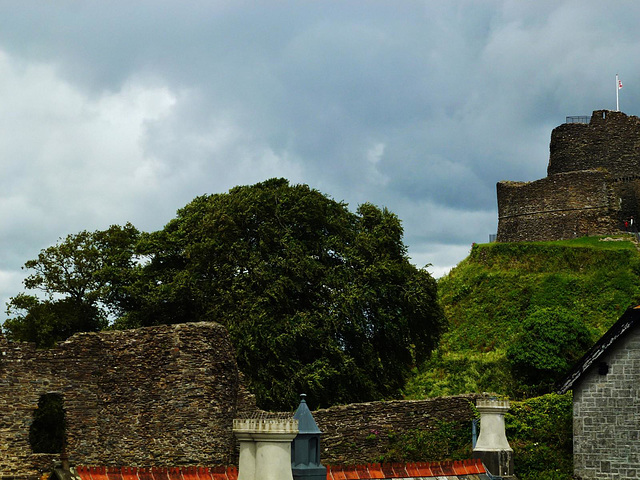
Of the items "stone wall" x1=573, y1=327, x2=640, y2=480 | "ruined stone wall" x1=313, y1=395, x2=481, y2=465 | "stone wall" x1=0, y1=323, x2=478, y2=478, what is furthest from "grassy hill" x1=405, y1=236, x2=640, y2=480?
"stone wall" x1=0, y1=323, x2=478, y2=478

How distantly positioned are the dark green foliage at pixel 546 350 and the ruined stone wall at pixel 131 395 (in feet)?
63.5

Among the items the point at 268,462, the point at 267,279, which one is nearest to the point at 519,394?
the point at 267,279

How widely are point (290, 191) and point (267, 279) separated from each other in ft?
14.2

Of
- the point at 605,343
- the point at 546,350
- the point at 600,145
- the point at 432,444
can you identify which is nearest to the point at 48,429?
the point at 432,444

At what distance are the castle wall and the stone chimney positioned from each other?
5594cm

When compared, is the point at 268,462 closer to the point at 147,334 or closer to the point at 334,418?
the point at 147,334

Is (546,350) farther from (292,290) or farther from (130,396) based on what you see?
(130,396)

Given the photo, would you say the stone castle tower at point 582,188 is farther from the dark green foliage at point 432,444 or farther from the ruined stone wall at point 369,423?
the ruined stone wall at point 369,423

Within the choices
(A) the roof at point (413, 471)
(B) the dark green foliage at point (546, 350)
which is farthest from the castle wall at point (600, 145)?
(A) the roof at point (413, 471)

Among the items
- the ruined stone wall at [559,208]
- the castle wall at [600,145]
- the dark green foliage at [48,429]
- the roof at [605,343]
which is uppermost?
the castle wall at [600,145]

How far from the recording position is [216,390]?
60.4ft

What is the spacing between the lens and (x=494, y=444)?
48.3 feet

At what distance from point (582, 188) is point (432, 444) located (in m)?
39.3

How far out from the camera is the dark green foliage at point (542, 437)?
70.3ft
